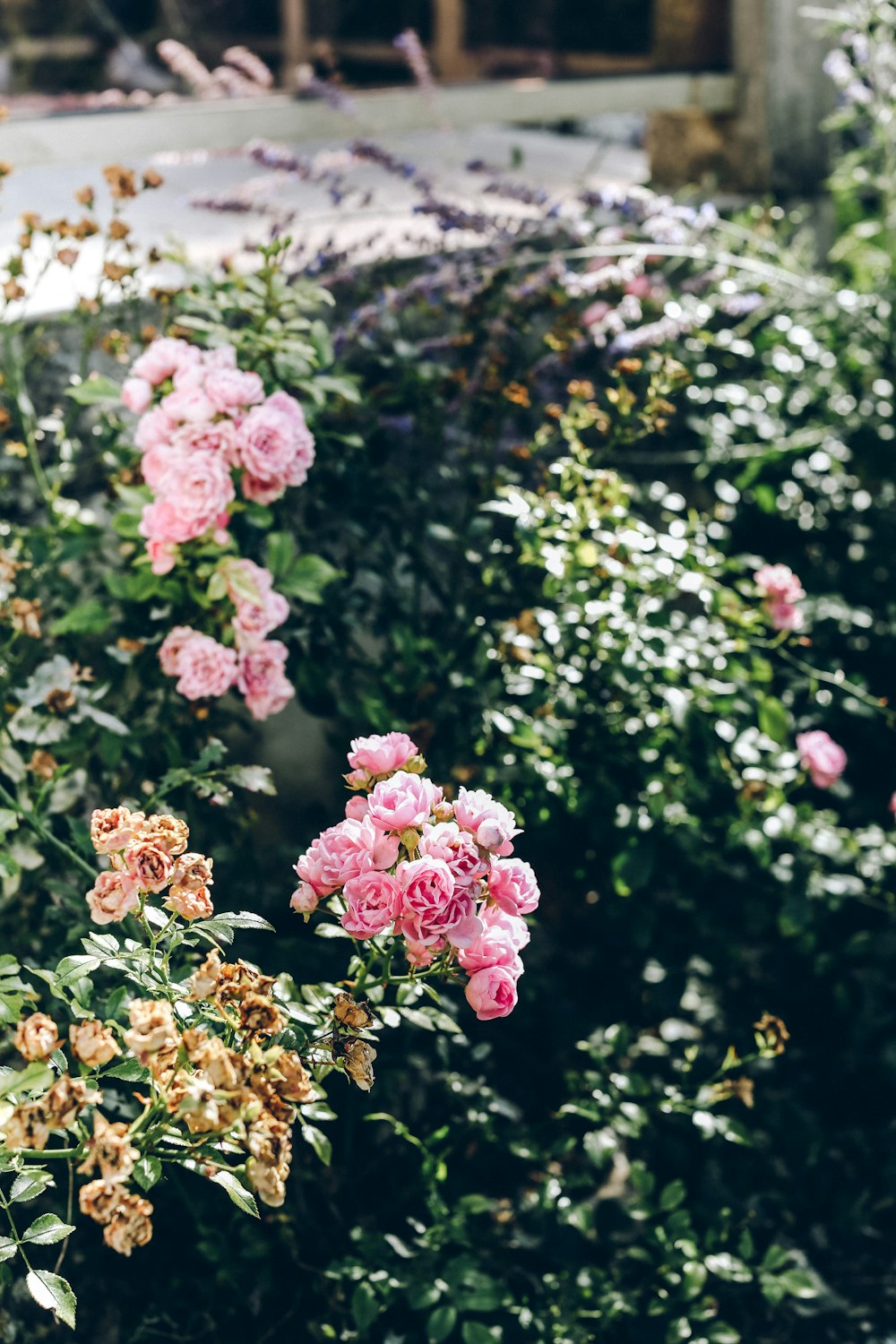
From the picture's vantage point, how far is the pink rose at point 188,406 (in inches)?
61.5

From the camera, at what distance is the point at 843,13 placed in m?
2.45

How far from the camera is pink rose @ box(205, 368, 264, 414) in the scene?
1.57 m

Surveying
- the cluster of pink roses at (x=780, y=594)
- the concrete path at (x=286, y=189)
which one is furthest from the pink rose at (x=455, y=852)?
the concrete path at (x=286, y=189)

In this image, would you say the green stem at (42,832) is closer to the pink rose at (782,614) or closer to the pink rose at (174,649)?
the pink rose at (174,649)

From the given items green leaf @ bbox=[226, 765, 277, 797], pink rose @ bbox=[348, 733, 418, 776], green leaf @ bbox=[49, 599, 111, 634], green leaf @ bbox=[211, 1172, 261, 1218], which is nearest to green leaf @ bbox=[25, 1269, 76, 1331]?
green leaf @ bbox=[211, 1172, 261, 1218]

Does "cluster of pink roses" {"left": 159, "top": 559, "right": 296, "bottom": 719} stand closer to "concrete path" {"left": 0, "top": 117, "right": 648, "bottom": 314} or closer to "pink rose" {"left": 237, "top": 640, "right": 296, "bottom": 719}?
"pink rose" {"left": 237, "top": 640, "right": 296, "bottom": 719}

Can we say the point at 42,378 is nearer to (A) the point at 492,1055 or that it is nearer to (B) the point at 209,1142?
(A) the point at 492,1055

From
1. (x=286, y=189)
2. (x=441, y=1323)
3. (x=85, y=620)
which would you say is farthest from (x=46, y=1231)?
(x=286, y=189)

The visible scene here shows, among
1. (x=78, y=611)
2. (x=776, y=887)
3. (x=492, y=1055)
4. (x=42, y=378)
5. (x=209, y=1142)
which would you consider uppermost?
(x=42, y=378)

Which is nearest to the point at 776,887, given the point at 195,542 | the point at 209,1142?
the point at 195,542

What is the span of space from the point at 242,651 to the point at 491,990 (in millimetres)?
654

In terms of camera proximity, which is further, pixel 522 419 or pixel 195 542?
pixel 522 419

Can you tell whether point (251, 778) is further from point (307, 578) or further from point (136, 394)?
point (136, 394)

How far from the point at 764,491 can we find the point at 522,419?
1.70 feet
